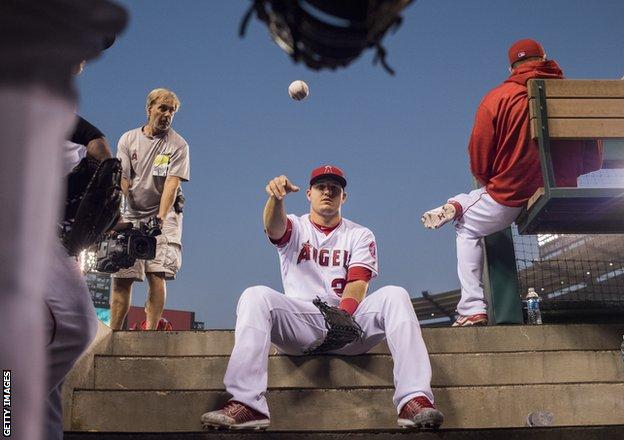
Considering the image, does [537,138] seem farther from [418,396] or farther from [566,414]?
[418,396]

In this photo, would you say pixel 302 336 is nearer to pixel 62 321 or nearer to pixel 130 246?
pixel 130 246

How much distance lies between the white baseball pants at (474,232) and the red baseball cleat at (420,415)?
1.90 metres

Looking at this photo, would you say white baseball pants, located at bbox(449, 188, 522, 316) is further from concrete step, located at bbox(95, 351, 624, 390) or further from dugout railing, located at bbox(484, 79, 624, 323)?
concrete step, located at bbox(95, 351, 624, 390)

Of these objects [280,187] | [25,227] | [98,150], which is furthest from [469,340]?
[25,227]

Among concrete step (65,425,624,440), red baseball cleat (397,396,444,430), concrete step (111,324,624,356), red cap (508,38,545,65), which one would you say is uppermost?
→ red cap (508,38,545,65)

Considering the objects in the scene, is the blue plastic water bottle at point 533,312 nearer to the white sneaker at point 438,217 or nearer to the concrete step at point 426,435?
the white sneaker at point 438,217

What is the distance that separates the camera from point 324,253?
429 centimetres

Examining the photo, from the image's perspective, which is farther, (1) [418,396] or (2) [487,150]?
(2) [487,150]

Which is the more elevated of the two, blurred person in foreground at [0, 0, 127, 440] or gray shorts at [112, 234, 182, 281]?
gray shorts at [112, 234, 182, 281]

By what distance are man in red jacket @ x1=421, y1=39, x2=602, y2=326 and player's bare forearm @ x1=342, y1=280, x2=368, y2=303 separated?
37.7 inches

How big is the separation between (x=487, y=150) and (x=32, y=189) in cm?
391

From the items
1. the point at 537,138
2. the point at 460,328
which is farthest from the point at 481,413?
the point at 537,138

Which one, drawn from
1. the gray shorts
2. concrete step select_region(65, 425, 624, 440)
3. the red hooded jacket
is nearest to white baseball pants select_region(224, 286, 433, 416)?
concrete step select_region(65, 425, 624, 440)

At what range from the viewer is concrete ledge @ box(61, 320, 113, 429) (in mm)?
3498
